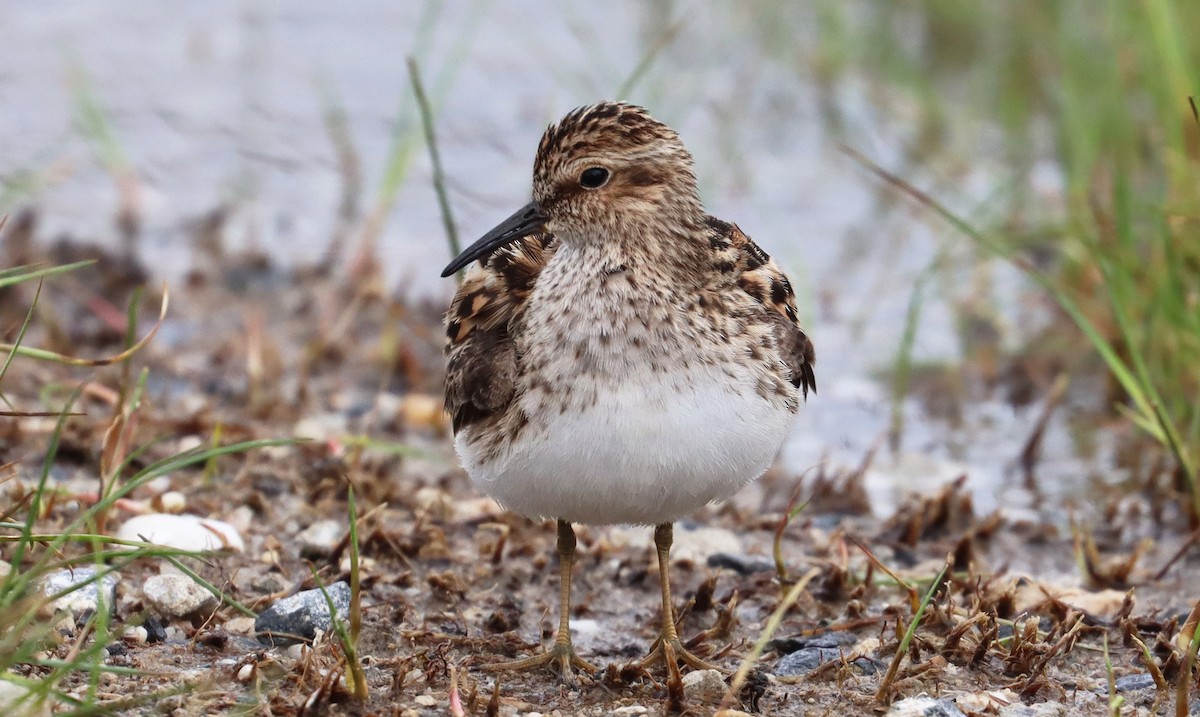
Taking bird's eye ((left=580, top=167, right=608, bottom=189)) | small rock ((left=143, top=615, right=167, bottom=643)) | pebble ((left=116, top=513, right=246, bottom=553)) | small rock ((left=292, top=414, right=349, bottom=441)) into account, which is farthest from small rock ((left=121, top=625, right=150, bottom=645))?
small rock ((left=292, top=414, right=349, bottom=441))

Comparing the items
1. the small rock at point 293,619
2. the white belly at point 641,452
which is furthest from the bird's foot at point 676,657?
the small rock at point 293,619

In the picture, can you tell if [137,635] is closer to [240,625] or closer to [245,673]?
[240,625]

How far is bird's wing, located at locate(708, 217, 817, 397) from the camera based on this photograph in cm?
468

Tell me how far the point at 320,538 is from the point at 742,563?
152 centimetres

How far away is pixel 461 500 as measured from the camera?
20.6 feet

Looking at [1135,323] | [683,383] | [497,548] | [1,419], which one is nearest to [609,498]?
[683,383]

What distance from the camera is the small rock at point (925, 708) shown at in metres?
4.10

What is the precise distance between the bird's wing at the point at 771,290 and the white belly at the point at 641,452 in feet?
1.29

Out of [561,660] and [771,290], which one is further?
[771,290]

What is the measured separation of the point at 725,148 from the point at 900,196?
1234mm

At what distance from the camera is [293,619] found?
14.7 feet

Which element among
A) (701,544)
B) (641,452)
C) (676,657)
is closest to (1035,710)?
(676,657)

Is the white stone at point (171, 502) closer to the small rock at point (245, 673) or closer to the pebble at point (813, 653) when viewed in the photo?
the small rock at point (245, 673)

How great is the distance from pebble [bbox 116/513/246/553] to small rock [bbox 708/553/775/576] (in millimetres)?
1702
